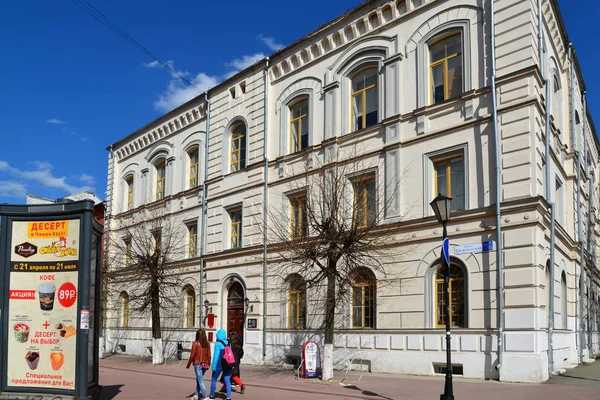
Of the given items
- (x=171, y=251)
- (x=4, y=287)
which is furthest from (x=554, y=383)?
(x=171, y=251)

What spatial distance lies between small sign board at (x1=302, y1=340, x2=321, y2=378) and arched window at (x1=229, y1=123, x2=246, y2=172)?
10975 mm

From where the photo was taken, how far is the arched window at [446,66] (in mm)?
19922

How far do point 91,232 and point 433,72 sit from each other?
13.0 m

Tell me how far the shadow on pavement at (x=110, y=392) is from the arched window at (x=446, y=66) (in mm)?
12894

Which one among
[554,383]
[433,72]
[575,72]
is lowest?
[554,383]

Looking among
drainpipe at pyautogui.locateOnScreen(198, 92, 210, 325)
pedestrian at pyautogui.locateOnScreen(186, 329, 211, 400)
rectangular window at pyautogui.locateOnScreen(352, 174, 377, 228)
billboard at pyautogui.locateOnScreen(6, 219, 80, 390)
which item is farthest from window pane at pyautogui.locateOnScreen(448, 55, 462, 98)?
drainpipe at pyautogui.locateOnScreen(198, 92, 210, 325)

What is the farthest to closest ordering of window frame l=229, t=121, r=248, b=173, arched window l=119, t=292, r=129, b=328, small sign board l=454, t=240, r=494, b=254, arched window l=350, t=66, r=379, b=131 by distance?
arched window l=119, t=292, r=129, b=328 → window frame l=229, t=121, r=248, b=173 → arched window l=350, t=66, r=379, b=131 → small sign board l=454, t=240, r=494, b=254

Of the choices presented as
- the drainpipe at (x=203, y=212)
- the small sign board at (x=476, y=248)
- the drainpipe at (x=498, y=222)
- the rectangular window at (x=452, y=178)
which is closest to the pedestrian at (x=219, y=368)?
the drainpipe at (x=498, y=222)

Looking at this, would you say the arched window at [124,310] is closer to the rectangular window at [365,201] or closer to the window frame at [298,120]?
the window frame at [298,120]

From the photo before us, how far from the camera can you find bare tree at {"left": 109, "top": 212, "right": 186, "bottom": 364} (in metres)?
27.3

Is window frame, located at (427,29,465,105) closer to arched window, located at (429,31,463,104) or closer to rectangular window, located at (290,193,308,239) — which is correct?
arched window, located at (429,31,463,104)

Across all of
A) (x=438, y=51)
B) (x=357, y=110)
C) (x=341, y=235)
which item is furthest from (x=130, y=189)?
(x=438, y=51)

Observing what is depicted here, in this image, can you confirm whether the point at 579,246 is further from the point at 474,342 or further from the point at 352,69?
the point at 352,69

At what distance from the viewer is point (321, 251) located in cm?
1894
